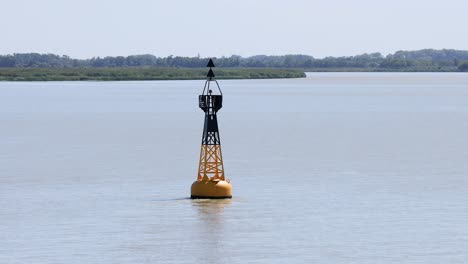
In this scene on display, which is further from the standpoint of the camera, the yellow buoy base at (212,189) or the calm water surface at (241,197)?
the yellow buoy base at (212,189)

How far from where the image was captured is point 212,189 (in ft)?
149

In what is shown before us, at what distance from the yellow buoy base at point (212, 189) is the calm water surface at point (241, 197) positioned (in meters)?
0.40

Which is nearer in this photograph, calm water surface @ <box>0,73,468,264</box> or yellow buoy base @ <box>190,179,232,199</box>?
calm water surface @ <box>0,73,468,264</box>

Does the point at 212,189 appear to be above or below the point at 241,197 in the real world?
above

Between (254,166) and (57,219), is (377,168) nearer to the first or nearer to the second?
(254,166)

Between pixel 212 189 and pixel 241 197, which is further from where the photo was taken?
pixel 241 197

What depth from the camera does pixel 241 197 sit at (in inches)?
1852

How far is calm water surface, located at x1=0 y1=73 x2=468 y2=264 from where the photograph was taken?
35.7 m

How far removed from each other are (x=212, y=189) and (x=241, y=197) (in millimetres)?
1965

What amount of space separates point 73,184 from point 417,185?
549 inches

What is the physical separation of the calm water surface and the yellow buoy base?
1.33 ft

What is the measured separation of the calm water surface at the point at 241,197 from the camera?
35719 millimetres

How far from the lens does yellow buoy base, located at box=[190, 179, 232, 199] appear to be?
149 feet

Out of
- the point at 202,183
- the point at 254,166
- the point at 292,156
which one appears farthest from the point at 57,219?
the point at 292,156
